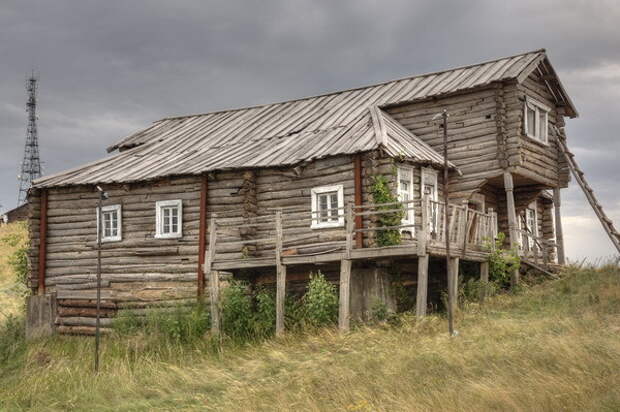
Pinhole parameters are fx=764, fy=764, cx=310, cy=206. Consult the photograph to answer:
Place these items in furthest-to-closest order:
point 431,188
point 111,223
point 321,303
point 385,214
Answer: point 111,223
point 431,188
point 385,214
point 321,303

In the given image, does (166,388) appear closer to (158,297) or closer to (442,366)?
(442,366)

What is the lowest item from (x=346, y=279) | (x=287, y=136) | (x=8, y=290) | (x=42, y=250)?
(x=8, y=290)

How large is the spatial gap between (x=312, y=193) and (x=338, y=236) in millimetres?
1548

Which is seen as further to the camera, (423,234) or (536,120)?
(536,120)

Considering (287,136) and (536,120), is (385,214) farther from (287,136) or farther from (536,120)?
(536,120)

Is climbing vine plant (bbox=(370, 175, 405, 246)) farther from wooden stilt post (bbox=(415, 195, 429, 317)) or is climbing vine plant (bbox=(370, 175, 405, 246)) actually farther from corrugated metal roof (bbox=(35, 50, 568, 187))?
wooden stilt post (bbox=(415, 195, 429, 317))

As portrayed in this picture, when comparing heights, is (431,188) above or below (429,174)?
below

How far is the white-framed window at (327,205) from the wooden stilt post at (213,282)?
9.09ft

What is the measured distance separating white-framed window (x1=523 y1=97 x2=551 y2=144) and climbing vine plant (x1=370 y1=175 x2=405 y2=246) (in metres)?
6.63

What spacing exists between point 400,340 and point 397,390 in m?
4.01

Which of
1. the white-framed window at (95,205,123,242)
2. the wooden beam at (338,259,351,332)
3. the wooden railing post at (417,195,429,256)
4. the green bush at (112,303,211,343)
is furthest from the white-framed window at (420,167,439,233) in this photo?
the white-framed window at (95,205,123,242)

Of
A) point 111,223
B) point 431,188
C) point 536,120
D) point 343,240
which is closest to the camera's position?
point 343,240

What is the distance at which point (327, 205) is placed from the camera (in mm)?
21453

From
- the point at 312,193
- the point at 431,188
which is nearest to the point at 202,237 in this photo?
the point at 312,193
